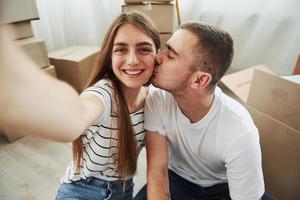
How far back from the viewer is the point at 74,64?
203cm

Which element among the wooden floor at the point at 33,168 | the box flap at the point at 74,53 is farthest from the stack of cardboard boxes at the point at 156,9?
the wooden floor at the point at 33,168

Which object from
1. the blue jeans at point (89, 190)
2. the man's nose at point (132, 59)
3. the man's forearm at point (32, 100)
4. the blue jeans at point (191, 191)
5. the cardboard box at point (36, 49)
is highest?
the man's forearm at point (32, 100)

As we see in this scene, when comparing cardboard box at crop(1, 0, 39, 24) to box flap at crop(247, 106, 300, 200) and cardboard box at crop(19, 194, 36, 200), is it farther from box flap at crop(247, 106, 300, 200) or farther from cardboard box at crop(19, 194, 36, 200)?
box flap at crop(247, 106, 300, 200)

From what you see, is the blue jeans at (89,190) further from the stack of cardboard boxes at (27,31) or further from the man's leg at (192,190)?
the stack of cardboard boxes at (27,31)

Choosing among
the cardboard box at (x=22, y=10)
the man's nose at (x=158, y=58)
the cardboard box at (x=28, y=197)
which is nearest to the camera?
the man's nose at (x=158, y=58)

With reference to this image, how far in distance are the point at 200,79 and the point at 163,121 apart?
0.22 m

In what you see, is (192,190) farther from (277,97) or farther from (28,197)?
(28,197)

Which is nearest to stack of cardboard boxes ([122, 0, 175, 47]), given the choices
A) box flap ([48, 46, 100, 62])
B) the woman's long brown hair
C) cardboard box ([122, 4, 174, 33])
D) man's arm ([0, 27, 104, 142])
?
cardboard box ([122, 4, 174, 33])

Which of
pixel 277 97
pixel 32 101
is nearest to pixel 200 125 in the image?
pixel 277 97

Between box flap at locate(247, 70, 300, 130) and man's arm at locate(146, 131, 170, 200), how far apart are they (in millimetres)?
469

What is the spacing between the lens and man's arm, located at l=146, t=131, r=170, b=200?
3.17ft

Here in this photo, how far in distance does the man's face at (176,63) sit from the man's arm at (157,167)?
0.21 meters

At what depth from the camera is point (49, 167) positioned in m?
1.64

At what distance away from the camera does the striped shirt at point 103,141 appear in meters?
0.88
